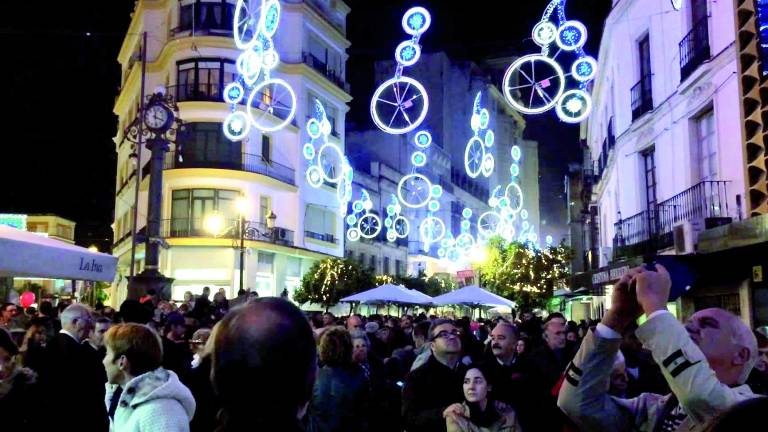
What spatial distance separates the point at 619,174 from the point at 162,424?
840 inches

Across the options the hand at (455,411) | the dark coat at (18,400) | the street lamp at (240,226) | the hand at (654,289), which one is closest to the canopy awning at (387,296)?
the street lamp at (240,226)

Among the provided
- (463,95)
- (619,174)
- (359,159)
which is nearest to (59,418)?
(619,174)

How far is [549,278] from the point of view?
36062 millimetres

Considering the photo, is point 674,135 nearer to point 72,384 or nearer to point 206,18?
point 72,384

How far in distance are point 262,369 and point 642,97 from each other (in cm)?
2023

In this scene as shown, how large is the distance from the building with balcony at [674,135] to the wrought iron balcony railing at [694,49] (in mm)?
25

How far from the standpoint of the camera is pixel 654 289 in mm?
2383

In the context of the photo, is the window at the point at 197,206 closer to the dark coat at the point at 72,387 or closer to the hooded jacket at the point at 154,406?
the dark coat at the point at 72,387

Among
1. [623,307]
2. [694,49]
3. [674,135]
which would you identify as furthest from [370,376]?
[674,135]

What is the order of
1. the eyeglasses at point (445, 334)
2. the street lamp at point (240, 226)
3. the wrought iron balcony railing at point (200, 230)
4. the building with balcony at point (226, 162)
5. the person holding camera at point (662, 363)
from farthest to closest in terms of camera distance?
the building with balcony at point (226, 162), the wrought iron balcony railing at point (200, 230), the street lamp at point (240, 226), the eyeglasses at point (445, 334), the person holding camera at point (662, 363)

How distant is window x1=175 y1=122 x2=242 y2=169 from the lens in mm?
37312

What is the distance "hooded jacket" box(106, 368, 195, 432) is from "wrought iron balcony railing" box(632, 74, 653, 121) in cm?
1833

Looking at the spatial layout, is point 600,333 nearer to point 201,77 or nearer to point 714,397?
point 714,397

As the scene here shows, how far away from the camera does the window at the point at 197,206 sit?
36938mm
